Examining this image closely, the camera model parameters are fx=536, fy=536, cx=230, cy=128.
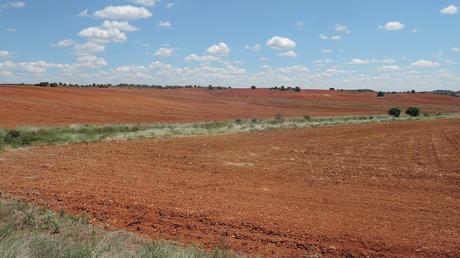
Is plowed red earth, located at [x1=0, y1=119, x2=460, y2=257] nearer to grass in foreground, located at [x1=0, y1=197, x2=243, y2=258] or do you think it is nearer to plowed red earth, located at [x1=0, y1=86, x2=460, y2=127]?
grass in foreground, located at [x1=0, y1=197, x2=243, y2=258]

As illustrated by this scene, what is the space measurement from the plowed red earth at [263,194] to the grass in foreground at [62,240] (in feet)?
3.44

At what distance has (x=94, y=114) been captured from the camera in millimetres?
53406

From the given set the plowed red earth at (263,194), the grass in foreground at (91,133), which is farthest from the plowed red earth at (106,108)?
the plowed red earth at (263,194)

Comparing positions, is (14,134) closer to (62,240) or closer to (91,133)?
(91,133)

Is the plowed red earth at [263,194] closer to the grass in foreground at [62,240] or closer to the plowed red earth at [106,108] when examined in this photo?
the grass in foreground at [62,240]

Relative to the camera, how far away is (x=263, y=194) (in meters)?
15.1

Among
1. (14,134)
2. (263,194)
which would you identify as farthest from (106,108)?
(263,194)

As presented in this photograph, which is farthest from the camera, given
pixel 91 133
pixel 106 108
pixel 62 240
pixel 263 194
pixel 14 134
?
pixel 106 108

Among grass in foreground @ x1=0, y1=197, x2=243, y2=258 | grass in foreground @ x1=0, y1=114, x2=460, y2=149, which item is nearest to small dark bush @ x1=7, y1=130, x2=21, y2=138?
grass in foreground @ x1=0, y1=114, x2=460, y2=149

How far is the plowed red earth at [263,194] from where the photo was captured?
10.5 metres

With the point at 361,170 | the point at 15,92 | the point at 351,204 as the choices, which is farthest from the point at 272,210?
the point at 15,92

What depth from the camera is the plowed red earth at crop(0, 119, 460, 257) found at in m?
10.5

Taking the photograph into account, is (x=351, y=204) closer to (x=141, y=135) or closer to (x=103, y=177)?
(x=103, y=177)

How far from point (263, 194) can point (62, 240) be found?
767 centimetres
